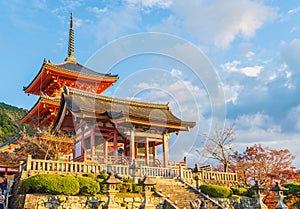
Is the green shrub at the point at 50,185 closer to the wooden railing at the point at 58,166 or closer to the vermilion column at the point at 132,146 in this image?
the wooden railing at the point at 58,166

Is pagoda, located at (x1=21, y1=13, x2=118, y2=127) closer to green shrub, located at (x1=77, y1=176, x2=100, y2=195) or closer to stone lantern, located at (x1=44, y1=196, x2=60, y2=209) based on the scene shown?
green shrub, located at (x1=77, y1=176, x2=100, y2=195)

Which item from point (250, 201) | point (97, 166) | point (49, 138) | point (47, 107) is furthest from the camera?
point (47, 107)

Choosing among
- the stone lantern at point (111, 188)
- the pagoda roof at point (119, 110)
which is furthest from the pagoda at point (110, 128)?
the stone lantern at point (111, 188)

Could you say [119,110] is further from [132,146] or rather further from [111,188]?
[111,188]

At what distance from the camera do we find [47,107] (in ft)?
99.3

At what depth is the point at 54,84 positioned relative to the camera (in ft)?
111

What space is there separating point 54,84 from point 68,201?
2100 cm

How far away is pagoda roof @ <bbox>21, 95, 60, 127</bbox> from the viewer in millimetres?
29516

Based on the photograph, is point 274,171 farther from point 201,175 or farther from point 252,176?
point 201,175

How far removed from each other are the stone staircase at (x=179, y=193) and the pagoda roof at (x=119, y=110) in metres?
5.27

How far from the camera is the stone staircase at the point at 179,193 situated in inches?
698

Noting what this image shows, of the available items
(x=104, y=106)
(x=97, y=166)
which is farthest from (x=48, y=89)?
(x=97, y=166)

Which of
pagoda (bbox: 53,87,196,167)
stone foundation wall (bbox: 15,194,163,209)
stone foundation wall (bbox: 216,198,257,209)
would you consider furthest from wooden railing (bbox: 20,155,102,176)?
stone foundation wall (bbox: 216,198,257,209)

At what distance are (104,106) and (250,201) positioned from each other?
44.1 ft
